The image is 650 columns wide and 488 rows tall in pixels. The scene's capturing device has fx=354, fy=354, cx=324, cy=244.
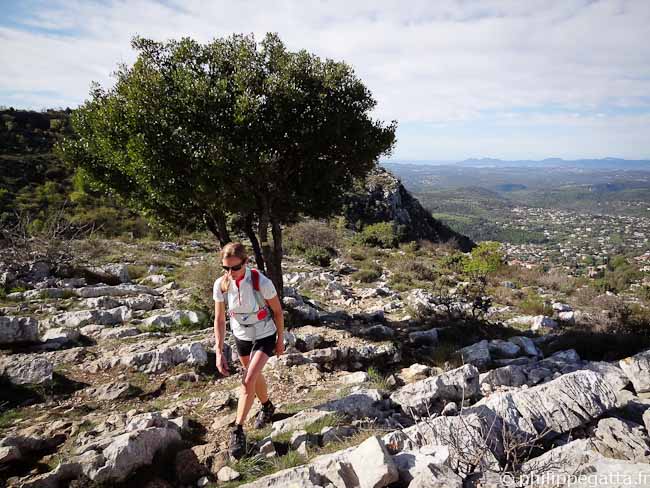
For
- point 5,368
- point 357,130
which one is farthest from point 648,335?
point 5,368

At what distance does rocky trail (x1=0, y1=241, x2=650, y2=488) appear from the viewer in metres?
3.66

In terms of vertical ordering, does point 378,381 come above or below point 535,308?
above

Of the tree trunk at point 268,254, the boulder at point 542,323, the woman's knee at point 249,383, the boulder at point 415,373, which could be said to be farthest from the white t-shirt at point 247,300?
the boulder at point 542,323

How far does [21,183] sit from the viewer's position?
3228 cm

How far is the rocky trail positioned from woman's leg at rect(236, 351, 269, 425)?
1.20 feet

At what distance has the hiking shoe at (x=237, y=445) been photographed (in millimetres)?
4168

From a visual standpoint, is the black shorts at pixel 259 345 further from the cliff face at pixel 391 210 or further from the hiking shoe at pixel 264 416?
the cliff face at pixel 391 210

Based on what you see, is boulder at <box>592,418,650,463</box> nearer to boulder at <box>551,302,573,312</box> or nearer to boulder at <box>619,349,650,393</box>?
boulder at <box>619,349,650,393</box>

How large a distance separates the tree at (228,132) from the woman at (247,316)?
12.4 ft

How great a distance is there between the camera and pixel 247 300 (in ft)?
14.9

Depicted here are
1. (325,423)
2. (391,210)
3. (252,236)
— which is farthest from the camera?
(391,210)

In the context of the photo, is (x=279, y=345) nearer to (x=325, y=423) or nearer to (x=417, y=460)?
(x=325, y=423)

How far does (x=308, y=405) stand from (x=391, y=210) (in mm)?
48221

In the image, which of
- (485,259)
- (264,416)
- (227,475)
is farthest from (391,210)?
(227,475)
